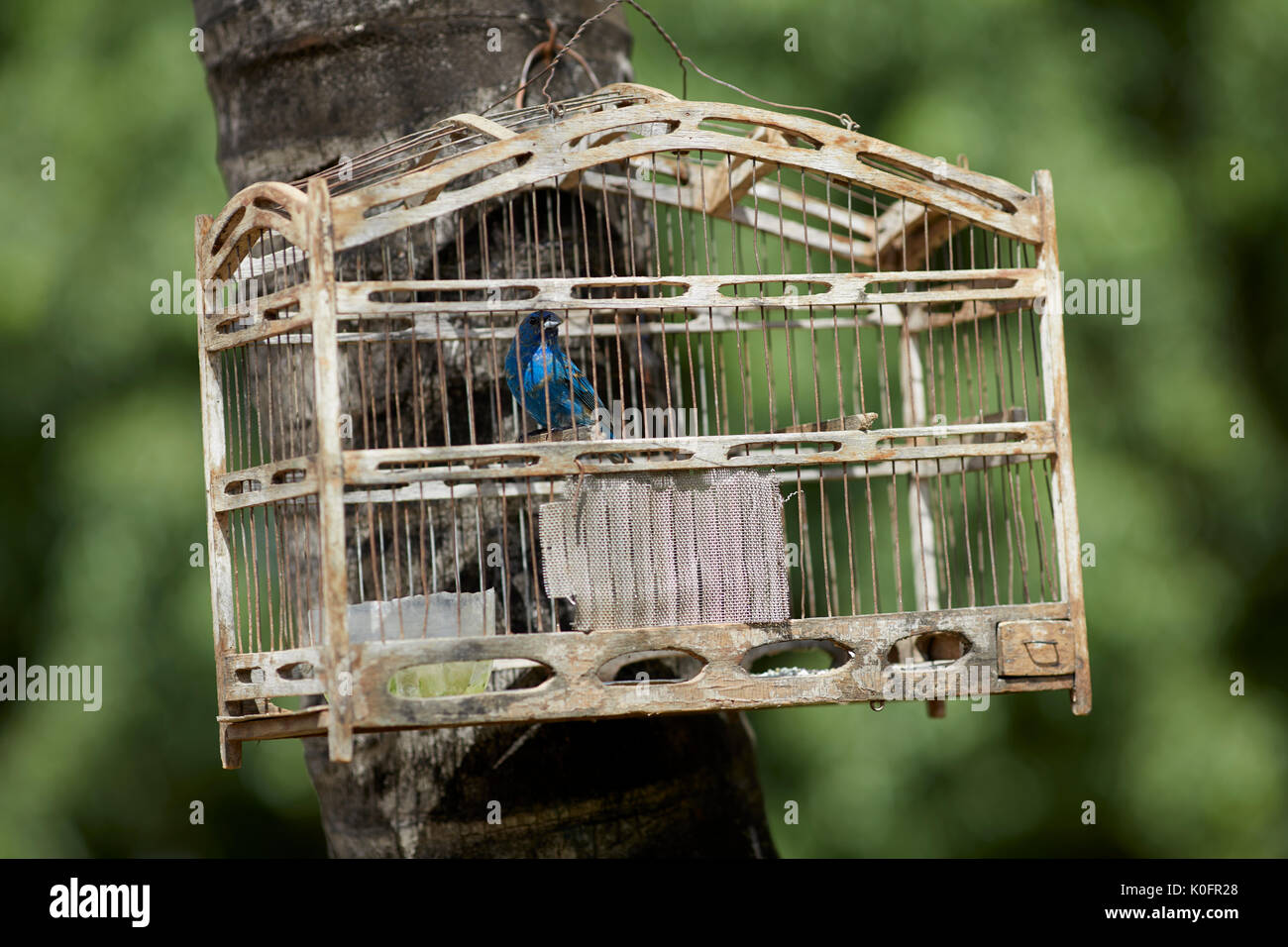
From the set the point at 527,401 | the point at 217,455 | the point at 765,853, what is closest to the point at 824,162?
the point at 527,401

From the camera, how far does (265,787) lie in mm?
8305

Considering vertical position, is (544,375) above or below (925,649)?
above

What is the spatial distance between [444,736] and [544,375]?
53.1 inches

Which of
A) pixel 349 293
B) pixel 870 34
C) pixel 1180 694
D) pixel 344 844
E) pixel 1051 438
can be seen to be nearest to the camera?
pixel 349 293

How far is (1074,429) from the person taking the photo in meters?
7.36

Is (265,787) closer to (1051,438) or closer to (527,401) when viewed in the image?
(527,401)

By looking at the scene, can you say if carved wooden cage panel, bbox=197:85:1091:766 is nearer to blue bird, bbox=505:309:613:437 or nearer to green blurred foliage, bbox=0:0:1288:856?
blue bird, bbox=505:309:613:437

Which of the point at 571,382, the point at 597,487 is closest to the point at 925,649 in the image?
the point at 571,382

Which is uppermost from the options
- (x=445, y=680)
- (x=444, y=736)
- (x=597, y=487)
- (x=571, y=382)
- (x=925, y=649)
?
(x=571, y=382)

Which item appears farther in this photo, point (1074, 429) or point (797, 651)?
point (1074, 429)

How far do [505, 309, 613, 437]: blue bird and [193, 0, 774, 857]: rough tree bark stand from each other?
63 centimetres

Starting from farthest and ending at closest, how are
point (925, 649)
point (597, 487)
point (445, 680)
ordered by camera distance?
point (925, 649) < point (445, 680) < point (597, 487)

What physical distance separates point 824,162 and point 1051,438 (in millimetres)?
993

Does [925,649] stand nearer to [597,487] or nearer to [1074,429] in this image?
[597,487]
